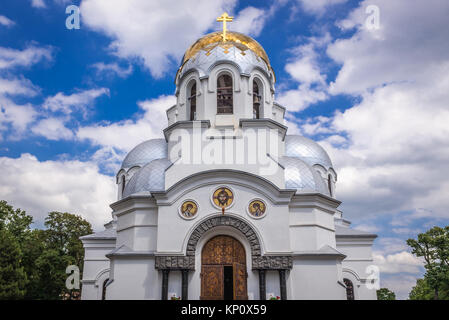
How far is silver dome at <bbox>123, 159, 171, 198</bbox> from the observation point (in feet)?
52.5

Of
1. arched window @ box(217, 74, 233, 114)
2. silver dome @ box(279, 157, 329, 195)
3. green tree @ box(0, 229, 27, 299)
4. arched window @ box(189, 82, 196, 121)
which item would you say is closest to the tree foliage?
green tree @ box(0, 229, 27, 299)

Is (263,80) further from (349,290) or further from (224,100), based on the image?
(349,290)

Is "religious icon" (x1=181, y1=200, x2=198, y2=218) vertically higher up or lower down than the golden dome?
lower down

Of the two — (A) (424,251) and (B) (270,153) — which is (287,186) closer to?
(B) (270,153)

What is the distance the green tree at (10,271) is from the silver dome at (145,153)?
21.7 ft

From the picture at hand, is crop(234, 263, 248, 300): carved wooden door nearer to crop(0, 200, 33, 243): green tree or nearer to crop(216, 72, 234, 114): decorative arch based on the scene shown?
crop(216, 72, 234, 114): decorative arch

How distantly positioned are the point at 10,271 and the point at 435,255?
2268 centimetres

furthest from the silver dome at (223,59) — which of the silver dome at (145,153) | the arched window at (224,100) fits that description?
the silver dome at (145,153)

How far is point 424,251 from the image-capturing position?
A: 23.7 meters

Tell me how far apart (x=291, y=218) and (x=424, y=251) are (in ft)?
44.0

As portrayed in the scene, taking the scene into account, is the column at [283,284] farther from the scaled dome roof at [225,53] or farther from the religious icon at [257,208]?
the scaled dome roof at [225,53]

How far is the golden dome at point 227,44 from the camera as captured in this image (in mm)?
17550

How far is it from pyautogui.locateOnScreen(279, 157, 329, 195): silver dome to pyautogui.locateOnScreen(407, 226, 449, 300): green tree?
35.5 ft
